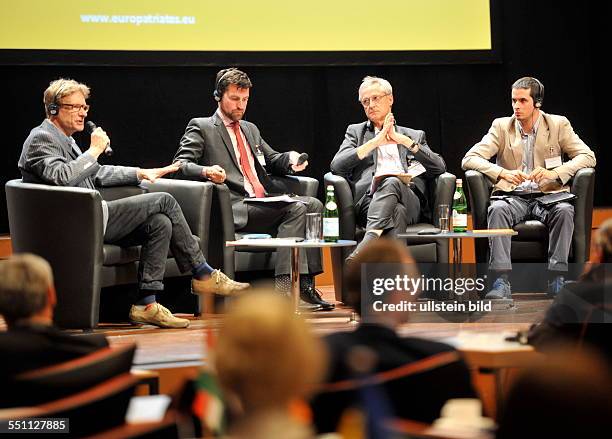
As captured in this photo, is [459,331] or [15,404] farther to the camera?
[459,331]

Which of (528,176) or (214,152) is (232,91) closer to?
(214,152)

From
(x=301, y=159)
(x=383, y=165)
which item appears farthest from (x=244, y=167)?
(x=383, y=165)

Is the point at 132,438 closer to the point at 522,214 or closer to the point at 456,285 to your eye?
the point at 456,285

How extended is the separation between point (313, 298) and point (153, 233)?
1.00 meters

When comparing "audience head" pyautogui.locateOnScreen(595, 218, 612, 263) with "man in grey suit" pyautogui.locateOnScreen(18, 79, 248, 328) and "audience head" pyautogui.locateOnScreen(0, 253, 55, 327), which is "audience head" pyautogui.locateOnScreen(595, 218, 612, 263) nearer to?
"audience head" pyautogui.locateOnScreen(0, 253, 55, 327)

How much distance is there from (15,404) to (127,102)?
482cm

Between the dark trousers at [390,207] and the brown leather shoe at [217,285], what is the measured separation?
89cm

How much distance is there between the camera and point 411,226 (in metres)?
5.30

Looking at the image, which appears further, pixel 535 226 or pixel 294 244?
pixel 535 226

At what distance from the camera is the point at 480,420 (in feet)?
6.15

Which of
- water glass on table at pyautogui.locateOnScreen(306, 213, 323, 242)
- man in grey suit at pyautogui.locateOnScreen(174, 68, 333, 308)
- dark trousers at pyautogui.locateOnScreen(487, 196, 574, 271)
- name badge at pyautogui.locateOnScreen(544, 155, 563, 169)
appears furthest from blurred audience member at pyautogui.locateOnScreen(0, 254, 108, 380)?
name badge at pyautogui.locateOnScreen(544, 155, 563, 169)

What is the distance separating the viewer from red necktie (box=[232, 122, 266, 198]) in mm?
5316

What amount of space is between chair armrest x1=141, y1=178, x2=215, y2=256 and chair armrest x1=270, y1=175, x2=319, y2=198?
66 centimetres

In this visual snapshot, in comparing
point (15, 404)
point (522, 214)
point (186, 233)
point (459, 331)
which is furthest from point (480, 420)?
point (522, 214)
